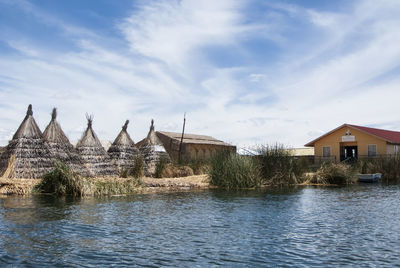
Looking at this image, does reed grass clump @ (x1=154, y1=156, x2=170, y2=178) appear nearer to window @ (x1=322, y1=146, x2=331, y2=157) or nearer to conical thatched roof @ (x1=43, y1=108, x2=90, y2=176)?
conical thatched roof @ (x1=43, y1=108, x2=90, y2=176)

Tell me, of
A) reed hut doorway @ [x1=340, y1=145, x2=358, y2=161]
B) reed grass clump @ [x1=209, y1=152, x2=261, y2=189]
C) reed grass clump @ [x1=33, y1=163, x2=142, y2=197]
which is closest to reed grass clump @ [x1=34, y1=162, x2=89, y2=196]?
reed grass clump @ [x1=33, y1=163, x2=142, y2=197]

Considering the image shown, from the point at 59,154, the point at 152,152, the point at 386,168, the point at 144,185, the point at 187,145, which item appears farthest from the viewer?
the point at 187,145

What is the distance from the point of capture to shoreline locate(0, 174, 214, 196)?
63.4 ft

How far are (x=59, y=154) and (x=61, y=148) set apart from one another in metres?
0.61

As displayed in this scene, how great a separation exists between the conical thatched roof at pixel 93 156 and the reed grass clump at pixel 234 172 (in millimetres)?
7100

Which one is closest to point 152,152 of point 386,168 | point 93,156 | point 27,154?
point 93,156

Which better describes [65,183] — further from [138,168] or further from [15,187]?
[138,168]

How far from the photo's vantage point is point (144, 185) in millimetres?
23219

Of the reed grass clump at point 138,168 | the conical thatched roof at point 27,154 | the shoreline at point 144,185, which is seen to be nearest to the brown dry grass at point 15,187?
the shoreline at point 144,185

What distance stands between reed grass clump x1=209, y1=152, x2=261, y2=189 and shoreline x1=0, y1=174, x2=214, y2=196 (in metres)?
0.95

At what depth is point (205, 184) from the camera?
81.6ft

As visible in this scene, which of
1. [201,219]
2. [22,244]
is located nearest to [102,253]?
[22,244]

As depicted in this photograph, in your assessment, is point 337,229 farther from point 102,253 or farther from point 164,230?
point 102,253

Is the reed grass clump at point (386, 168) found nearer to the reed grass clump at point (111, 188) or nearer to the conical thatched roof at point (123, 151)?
the conical thatched roof at point (123, 151)
